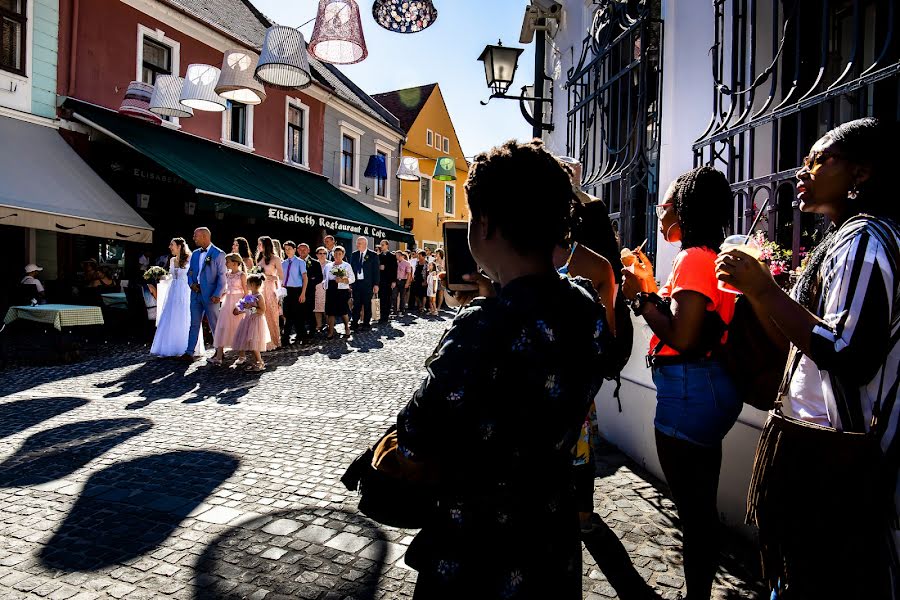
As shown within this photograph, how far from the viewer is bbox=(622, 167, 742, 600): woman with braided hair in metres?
2.14

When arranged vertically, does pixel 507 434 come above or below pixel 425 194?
below

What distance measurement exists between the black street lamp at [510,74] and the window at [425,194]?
2080 centimetres

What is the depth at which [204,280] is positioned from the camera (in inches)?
342

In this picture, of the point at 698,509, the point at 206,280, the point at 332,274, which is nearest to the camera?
the point at 698,509

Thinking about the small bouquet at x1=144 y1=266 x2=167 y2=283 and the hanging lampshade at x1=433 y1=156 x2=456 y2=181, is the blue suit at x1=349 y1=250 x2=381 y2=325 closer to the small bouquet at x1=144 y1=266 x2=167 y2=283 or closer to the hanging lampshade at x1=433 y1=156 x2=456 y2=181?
the small bouquet at x1=144 y1=266 x2=167 y2=283

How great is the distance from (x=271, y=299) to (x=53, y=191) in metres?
4.59

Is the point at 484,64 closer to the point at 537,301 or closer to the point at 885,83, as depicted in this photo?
the point at 885,83

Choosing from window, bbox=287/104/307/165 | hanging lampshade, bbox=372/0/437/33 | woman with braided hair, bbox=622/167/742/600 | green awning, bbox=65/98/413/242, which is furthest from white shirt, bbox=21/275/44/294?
woman with braided hair, bbox=622/167/742/600

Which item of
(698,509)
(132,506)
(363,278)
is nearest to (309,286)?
(363,278)

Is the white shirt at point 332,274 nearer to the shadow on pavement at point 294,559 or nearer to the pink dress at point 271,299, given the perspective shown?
the pink dress at point 271,299

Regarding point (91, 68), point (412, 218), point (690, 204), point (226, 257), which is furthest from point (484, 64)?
point (412, 218)

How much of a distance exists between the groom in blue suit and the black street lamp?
4.61 metres

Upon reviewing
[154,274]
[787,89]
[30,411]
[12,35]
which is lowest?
[30,411]

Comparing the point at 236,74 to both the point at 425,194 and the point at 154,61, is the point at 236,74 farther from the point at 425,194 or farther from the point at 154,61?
the point at 425,194
